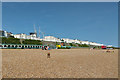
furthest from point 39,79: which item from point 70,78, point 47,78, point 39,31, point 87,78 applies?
point 39,31

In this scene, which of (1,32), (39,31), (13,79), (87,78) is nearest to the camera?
(13,79)

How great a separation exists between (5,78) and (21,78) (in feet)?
3.30

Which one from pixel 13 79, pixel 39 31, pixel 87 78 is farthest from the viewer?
pixel 39 31

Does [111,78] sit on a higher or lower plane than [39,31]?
lower

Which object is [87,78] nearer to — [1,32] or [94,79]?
[94,79]

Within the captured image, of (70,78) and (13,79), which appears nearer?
(13,79)

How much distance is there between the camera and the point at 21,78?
20.9 feet

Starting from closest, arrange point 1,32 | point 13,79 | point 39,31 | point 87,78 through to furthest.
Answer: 1. point 13,79
2. point 87,78
3. point 1,32
4. point 39,31

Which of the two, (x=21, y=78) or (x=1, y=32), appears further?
(x=1, y=32)

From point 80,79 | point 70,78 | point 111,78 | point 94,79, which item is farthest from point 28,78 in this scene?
point 111,78

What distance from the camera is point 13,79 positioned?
6148 mm

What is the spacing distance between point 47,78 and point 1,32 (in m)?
115

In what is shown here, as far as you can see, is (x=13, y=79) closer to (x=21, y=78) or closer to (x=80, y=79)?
(x=21, y=78)

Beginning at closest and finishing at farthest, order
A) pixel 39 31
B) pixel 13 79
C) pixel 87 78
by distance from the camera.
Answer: pixel 13 79, pixel 87 78, pixel 39 31
